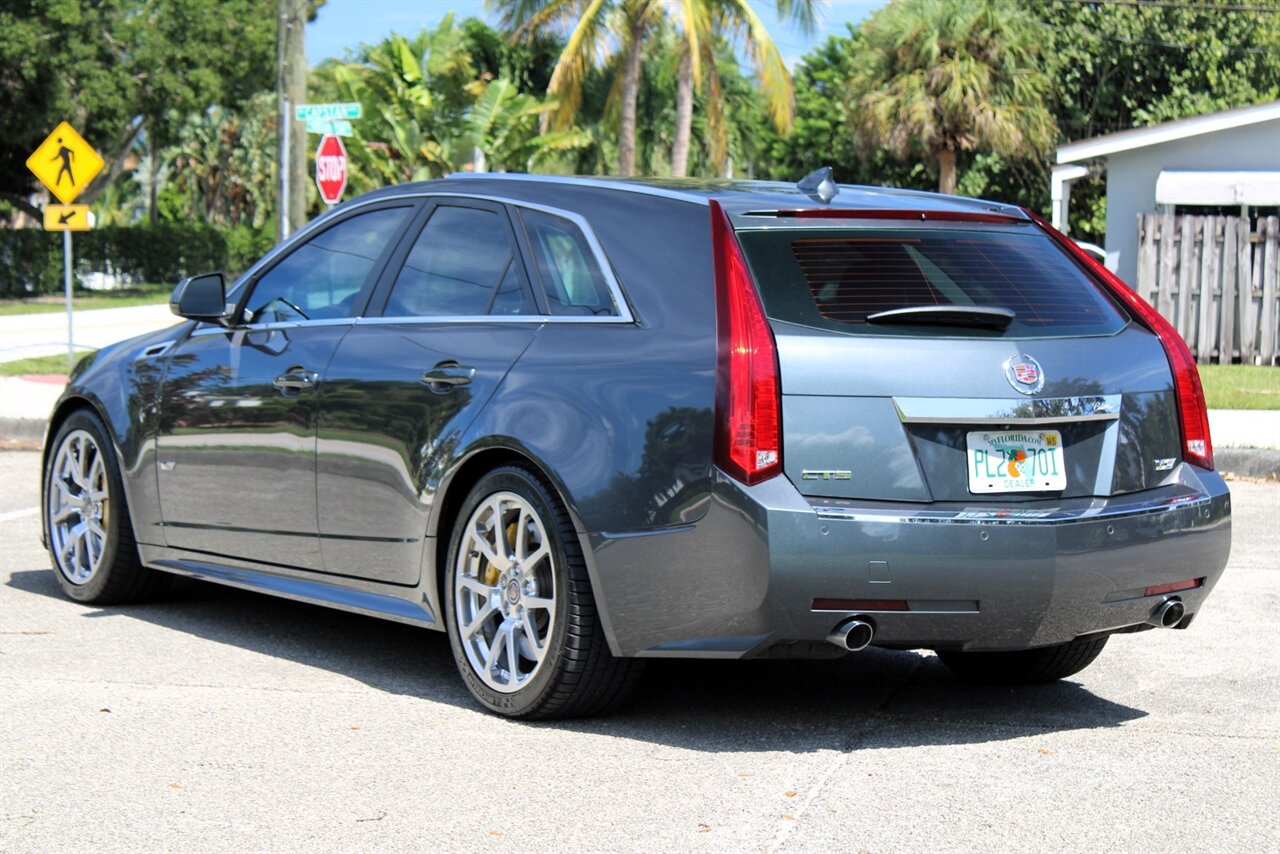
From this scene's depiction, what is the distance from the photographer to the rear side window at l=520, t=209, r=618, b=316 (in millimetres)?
5434


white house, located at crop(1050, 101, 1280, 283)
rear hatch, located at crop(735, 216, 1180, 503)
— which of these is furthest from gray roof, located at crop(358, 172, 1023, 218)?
white house, located at crop(1050, 101, 1280, 283)

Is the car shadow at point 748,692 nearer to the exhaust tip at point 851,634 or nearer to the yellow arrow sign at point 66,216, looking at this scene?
the exhaust tip at point 851,634

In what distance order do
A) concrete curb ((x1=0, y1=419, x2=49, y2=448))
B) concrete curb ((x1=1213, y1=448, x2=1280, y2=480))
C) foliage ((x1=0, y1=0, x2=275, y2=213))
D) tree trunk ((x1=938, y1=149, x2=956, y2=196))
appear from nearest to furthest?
concrete curb ((x1=1213, y1=448, x2=1280, y2=480)) < concrete curb ((x1=0, y1=419, x2=49, y2=448)) < foliage ((x1=0, y1=0, x2=275, y2=213)) < tree trunk ((x1=938, y1=149, x2=956, y2=196))

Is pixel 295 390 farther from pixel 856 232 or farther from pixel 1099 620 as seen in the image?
pixel 1099 620

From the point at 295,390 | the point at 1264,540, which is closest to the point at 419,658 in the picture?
the point at 295,390

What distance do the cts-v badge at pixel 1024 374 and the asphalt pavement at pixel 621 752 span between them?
1.05 m

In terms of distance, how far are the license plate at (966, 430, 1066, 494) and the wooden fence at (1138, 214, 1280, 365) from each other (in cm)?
1679

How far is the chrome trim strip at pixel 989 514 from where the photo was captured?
4840 millimetres

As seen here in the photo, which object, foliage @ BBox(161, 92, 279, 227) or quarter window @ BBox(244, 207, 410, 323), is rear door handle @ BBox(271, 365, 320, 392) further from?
foliage @ BBox(161, 92, 279, 227)

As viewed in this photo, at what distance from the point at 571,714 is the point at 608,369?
1055mm

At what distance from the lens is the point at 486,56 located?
47.5 metres

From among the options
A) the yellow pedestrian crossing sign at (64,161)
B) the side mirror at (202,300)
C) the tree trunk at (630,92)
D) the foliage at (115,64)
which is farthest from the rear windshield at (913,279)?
the foliage at (115,64)

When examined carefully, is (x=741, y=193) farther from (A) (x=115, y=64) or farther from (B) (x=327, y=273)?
(A) (x=115, y=64)

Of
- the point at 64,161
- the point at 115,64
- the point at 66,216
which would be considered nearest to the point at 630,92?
the point at 115,64
